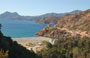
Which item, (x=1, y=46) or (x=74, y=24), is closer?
(x=1, y=46)

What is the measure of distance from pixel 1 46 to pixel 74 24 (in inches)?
3944

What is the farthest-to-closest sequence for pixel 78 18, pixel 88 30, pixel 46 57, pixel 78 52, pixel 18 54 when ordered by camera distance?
pixel 78 18 < pixel 88 30 < pixel 78 52 < pixel 46 57 < pixel 18 54

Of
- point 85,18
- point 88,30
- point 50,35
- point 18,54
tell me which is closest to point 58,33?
point 50,35

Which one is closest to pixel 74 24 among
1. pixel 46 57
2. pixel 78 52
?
pixel 78 52

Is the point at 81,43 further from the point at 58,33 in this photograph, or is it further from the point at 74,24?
the point at 74,24

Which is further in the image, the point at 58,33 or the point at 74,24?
the point at 74,24

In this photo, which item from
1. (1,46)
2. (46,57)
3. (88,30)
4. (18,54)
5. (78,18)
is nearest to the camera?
(1,46)

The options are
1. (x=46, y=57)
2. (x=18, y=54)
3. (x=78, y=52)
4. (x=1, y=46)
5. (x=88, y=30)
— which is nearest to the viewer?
(x=1, y=46)

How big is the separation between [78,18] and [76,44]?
Answer: 260ft

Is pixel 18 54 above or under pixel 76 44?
above

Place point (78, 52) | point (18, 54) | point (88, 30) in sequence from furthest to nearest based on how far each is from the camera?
point (88, 30)
point (78, 52)
point (18, 54)

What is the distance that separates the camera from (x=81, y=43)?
49.2 m

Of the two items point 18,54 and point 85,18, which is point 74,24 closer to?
point 85,18

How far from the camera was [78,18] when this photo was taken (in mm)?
127062
